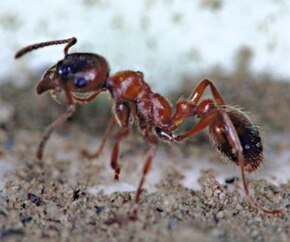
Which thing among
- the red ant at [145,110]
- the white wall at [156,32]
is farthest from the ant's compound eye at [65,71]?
the white wall at [156,32]

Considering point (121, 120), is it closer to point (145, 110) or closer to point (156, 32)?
point (145, 110)

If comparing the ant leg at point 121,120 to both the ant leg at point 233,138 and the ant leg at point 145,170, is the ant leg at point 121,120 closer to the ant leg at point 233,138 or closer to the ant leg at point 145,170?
the ant leg at point 145,170

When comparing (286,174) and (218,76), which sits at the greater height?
(218,76)

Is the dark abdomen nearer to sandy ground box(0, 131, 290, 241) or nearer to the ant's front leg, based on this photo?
sandy ground box(0, 131, 290, 241)

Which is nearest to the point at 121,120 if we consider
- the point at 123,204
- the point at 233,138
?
the point at 123,204

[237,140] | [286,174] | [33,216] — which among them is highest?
[237,140]

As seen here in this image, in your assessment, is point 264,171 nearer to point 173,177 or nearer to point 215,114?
point 173,177

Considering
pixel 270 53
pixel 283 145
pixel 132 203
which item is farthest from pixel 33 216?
pixel 270 53
